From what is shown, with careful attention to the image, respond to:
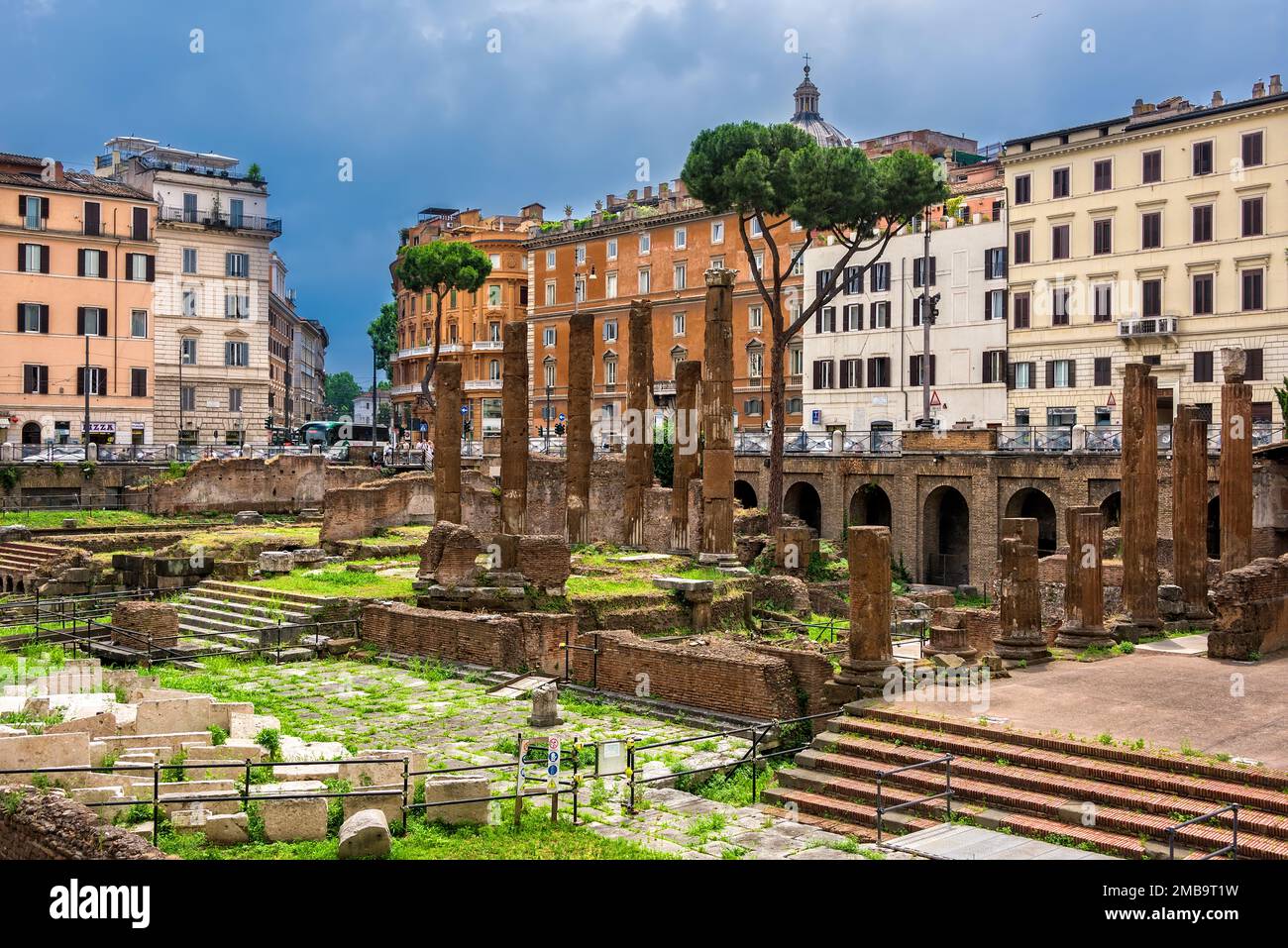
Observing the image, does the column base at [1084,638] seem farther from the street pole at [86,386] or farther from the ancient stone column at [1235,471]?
the street pole at [86,386]

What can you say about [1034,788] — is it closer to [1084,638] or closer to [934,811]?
[934,811]

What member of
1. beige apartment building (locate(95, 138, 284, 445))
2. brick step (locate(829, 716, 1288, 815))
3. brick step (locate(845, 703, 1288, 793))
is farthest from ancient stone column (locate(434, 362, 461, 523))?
beige apartment building (locate(95, 138, 284, 445))

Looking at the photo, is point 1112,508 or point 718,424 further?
point 1112,508

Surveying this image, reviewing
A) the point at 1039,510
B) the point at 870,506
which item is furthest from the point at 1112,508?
the point at 870,506

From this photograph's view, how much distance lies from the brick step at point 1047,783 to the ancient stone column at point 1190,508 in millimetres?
11431

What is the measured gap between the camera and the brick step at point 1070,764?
1366 centimetres

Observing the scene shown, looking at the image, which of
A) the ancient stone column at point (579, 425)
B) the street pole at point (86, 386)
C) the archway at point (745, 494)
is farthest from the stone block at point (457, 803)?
the street pole at point (86, 386)

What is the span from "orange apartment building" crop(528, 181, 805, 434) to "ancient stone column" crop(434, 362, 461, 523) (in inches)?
1095

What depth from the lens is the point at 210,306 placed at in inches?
2338

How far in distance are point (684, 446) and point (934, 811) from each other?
71.9 feet

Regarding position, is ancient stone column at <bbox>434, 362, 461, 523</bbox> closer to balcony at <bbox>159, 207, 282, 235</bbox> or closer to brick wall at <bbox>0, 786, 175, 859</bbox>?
brick wall at <bbox>0, 786, 175, 859</bbox>
